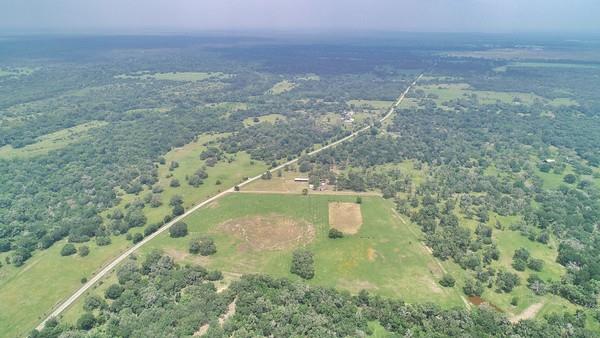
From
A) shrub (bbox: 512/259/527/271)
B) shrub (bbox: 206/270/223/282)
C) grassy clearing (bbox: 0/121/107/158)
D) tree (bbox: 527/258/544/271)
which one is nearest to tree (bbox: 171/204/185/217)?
shrub (bbox: 206/270/223/282)

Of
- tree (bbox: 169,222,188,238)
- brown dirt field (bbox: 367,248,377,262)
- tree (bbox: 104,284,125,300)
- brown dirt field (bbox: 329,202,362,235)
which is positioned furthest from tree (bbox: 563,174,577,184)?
tree (bbox: 104,284,125,300)

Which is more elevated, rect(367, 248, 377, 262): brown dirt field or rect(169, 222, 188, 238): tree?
rect(169, 222, 188, 238): tree

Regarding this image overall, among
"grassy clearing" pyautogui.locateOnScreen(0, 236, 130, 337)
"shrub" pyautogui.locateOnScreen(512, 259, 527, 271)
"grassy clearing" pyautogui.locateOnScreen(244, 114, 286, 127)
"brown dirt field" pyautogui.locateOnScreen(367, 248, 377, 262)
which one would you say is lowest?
"grassy clearing" pyautogui.locateOnScreen(0, 236, 130, 337)

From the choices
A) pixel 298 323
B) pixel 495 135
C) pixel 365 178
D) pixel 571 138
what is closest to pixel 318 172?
pixel 365 178

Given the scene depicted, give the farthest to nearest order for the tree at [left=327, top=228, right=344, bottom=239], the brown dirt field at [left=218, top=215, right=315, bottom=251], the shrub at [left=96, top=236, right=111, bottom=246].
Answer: the tree at [left=327, top=228, right=344, bottom=239], the shrub at [left=96, top=236, right=111, bottom=246], the brown dirt field at [left=218, top=215, right=315, bottom=251]

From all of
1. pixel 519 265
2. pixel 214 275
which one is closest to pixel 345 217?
pixel 214 275

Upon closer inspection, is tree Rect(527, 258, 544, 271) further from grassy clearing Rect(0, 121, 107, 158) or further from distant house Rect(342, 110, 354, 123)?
grassy clearing Rect(0, 121, 107, 158)

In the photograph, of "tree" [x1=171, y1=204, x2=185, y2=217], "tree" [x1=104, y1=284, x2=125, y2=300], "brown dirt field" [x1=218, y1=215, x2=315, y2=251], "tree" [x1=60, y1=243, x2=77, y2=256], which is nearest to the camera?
"tree" [x1=104, y1=284, x2=125, y2=300]

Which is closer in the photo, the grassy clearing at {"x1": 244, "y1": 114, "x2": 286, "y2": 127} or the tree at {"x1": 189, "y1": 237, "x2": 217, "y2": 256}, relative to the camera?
the tree at {"x1": 189, "y1": 237, "x2": 217, "y2": 256}

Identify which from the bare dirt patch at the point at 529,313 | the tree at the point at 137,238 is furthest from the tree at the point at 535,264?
the tree at the point at 137,238
